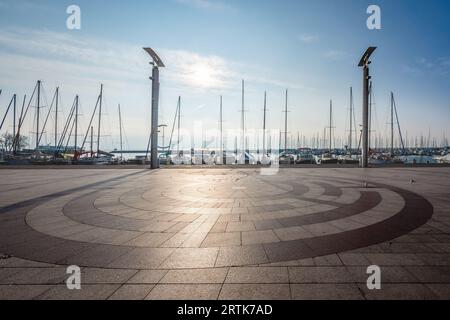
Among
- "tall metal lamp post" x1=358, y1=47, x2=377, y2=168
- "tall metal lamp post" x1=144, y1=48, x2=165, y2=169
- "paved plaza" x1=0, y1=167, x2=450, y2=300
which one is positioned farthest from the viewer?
"tall metal lamp post" x1=144, y1=48, x2=165, y2=169

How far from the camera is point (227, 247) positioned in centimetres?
582

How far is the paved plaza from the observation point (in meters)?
4.09

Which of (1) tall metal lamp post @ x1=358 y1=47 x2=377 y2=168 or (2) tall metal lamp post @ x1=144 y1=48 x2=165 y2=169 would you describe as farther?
(2) tall metal lamp post @ x1=144 y1=48 x2=165 y2=169

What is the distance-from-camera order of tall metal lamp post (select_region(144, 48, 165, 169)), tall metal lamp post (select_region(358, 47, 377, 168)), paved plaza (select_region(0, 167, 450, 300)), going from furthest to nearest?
tall metal lamp post (select_region(144, 48, 165, 169)) < tall metal lamp post (select_region(358, 47, 377, 168)) < paved plaza (select_region(0, 167, 450, 300))

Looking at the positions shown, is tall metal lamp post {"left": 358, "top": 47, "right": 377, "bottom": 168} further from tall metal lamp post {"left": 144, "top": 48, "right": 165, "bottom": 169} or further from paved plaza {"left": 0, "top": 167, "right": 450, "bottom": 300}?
tall metal lamp post {"left": 144, "top": 48, "right": 165, "bottom": 169}

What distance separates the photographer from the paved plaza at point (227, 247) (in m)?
4.09
